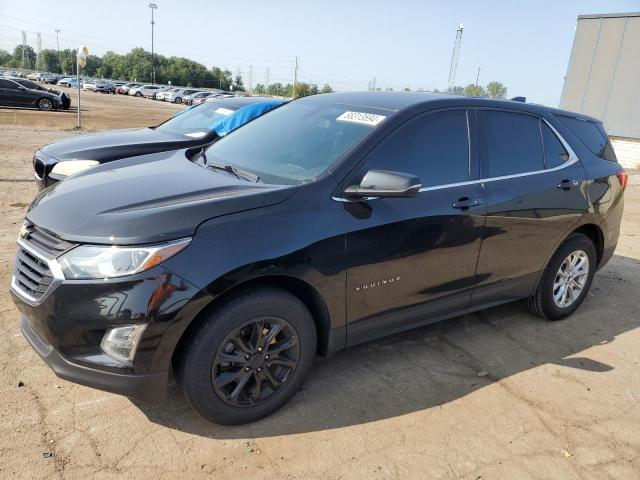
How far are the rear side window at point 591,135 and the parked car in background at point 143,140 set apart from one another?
2.70 meters

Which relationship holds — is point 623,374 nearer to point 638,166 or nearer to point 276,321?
point 276,321

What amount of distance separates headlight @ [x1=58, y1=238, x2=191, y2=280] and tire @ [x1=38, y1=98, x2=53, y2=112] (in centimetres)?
2761

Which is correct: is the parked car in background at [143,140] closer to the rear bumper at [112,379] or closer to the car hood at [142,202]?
the car hood at [142,202]

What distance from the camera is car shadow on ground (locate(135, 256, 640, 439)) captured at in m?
2.89

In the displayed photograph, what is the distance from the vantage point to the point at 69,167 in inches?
208

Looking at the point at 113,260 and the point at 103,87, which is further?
the point at 103,87

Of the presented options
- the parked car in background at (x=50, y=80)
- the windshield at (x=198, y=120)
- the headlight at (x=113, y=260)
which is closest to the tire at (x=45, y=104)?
the windshield at (x=198, y=120)

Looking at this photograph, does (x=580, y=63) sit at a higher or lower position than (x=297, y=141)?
higher

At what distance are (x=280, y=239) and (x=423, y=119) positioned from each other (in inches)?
54.7

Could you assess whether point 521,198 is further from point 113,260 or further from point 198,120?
point 198,120

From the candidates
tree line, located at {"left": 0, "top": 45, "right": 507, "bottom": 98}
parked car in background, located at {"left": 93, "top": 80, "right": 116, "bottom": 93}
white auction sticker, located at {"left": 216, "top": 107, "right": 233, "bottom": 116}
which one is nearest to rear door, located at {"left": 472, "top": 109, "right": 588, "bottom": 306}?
white auction sticker, located at {"left": 216, "top": 107, "right": 233, "bottom": 116}

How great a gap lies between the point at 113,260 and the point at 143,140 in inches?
167

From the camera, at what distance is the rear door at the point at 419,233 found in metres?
2.96

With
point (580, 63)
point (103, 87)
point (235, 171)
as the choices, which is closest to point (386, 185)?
point (235, 171)
